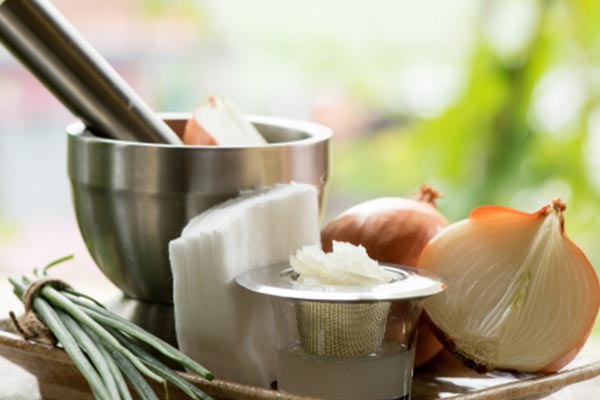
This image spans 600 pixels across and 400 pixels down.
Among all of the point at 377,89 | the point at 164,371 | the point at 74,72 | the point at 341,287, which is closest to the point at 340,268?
the point at 341,287

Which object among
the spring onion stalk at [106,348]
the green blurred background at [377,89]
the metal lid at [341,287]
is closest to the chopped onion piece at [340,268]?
the metal lid at [341,287]

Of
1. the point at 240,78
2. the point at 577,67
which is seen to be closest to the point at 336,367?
the point at 240,78

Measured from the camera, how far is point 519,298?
0.82 m

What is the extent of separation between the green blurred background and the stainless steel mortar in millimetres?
1382

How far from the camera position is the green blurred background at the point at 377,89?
2295 millimetres

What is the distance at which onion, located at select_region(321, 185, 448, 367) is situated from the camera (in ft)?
3.02

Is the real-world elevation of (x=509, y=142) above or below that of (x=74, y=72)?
below

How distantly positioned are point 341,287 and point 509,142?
1730mm

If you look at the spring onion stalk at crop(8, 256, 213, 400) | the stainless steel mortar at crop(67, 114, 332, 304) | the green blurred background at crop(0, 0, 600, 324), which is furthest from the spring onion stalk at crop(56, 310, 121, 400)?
the green blurred background at crop(0, 0, 600, 324)

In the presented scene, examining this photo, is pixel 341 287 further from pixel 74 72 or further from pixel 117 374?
pixel 74 72

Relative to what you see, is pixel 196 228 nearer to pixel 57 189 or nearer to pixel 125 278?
pixel 125 278

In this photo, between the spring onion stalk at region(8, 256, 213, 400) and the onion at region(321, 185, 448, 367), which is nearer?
the spring onion stalk at region(8, 256, 213, 400)

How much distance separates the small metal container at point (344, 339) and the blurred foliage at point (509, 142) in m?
1.60

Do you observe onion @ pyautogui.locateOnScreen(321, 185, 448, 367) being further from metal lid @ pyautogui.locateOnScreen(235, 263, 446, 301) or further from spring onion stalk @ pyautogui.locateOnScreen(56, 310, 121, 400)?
spring onion stalk @ pyautogui.locateOnScreen(56, 310, 121, 400)
